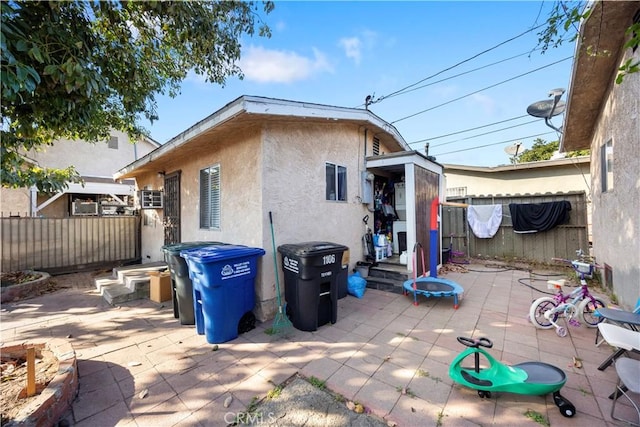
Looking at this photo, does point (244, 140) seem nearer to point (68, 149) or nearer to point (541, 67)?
point (541, 67)

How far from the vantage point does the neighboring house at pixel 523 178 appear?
1016cm

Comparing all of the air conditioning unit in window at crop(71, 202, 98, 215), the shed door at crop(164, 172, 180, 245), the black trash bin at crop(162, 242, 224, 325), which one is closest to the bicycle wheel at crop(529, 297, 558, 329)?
the black trash bin at crop(162, 242, 224, 325)

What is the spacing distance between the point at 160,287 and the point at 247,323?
2659 mm

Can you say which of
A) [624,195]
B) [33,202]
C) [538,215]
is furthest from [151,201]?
[538,215]

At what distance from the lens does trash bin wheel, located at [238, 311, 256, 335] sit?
3.86m

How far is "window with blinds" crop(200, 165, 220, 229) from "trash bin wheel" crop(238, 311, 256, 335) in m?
2.35

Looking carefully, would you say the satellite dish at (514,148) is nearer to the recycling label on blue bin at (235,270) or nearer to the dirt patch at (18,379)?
the recycling label on blue bin at (235,270)

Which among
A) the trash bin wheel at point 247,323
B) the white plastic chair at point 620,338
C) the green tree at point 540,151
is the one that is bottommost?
the trash bin wheel at point 247,323

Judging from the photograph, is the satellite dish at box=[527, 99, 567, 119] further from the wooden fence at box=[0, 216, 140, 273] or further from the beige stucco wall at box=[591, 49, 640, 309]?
the wooden fence at box=[0, 216, 140, 273]

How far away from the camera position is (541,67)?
8.72m

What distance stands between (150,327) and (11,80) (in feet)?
11.9

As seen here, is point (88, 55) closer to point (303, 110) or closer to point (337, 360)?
point (303, 110)

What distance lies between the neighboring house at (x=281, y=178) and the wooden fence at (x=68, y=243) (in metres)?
3.45

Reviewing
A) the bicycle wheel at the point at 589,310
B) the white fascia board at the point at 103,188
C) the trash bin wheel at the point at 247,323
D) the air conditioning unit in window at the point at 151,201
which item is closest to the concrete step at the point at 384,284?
the bicycle wheel at the point at 589,310
